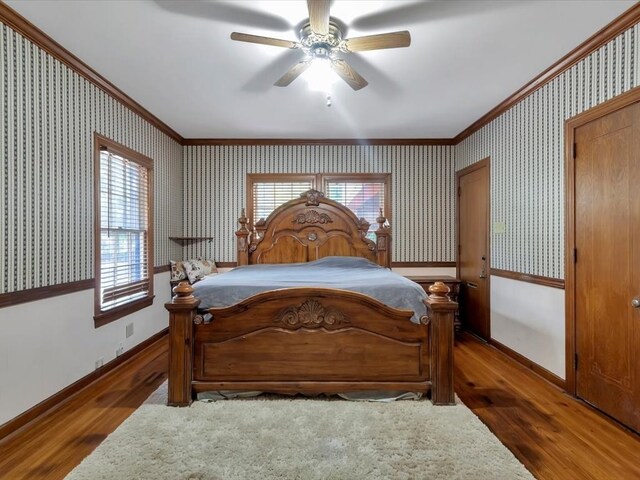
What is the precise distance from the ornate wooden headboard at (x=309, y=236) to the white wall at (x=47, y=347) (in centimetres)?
169

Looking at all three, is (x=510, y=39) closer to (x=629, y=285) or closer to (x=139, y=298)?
(x=629, y=285)

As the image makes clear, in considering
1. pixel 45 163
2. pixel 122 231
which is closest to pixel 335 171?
pixel 122 231

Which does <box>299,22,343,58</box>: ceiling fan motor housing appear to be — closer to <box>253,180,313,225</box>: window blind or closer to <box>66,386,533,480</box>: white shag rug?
<box>66,386,533,480</box>: white shag rug

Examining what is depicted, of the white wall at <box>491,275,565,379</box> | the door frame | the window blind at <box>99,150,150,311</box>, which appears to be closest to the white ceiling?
the door frame

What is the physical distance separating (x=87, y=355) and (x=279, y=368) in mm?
1643

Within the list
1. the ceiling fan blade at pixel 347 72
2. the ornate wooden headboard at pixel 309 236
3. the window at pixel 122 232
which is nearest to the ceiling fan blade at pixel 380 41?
the ceiling fan blade at pixel 347 72

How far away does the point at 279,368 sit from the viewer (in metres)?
2.47

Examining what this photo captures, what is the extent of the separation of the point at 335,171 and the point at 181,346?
129 inches

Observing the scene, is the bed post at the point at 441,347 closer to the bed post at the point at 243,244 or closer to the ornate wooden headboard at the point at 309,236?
the ornate wooden headboard at the point at 309,236

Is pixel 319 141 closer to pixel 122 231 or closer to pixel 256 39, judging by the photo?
pixel 122 231

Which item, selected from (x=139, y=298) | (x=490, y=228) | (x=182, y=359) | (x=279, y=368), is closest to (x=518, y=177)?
(x=490, y=228)

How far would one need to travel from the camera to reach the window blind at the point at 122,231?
321 cm

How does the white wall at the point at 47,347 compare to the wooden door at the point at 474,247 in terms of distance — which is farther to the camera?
the wooden door at the point at 474,247

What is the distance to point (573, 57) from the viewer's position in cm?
264
